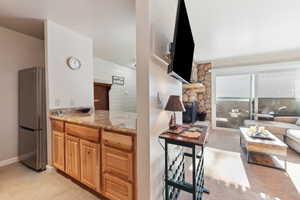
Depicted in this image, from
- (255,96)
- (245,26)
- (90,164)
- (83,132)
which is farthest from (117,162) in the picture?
(255,96)

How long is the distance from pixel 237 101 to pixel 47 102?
6023 mm

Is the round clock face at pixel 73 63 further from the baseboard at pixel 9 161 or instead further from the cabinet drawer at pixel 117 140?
the baseboard at pixel 9 161

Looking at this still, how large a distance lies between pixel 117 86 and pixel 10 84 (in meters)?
3.09

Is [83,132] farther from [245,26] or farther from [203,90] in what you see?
[203,90]

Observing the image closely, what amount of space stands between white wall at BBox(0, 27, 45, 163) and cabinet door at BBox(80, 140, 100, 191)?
6.72 ft

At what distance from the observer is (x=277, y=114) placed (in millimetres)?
4719

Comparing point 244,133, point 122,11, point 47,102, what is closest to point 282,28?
point 244,133

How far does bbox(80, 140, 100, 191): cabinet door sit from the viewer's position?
1.70m

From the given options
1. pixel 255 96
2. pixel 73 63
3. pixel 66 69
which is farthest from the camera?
pixel 255 96

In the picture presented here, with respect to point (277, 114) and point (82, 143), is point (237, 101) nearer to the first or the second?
point (277, 114)

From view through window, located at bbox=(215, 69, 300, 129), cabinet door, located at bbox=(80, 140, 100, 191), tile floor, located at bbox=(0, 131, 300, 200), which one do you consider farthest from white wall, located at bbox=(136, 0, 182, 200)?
view through window, located at bbox=(215, 69, 300, 129)

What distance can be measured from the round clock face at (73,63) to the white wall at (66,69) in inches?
2.8

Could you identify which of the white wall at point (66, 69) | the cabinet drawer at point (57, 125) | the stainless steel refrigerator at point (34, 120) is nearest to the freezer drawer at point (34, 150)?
the stainless steel refrigerator at point (34, 120)

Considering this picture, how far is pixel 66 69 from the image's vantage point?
9.35ft
